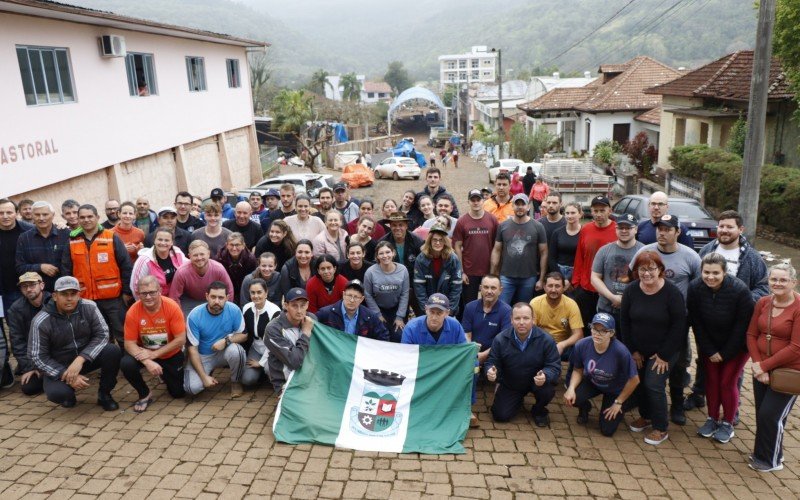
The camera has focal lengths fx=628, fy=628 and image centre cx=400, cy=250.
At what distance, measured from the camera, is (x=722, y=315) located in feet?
19.8

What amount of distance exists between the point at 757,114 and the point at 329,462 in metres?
9.68

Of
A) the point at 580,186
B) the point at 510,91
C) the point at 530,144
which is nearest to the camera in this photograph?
the point at 580,186

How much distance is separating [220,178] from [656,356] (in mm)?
22463

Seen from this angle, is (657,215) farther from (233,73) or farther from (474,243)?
(233,73)

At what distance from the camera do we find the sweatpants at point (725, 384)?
6184 mm

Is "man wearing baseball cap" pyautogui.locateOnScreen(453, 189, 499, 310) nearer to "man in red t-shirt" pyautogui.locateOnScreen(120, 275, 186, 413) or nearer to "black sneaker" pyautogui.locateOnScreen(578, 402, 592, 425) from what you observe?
"black sneaker" pyautogui.locateOnScreen(578, 402, 592, 425)

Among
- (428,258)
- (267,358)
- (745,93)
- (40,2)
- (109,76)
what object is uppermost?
(40,2)

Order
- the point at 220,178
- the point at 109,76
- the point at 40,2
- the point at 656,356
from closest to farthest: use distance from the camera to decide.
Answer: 1. the point at 656,356
2. the point at 40,2
3. the point at 109,76
4. the point at 220,178

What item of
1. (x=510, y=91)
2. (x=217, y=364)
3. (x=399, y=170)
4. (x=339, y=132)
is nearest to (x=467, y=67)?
(x=510, y=91)

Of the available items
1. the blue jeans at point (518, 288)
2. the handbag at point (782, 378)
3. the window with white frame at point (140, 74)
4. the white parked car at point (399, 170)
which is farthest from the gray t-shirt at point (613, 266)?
the white parked car at point (399, 170)

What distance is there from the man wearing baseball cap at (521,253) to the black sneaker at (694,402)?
7.11ft

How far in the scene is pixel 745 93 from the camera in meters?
20.1

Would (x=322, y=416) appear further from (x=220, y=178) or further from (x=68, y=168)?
(x=220, y=178)

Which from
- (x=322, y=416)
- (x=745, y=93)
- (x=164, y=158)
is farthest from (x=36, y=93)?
(x=745, y=93)
